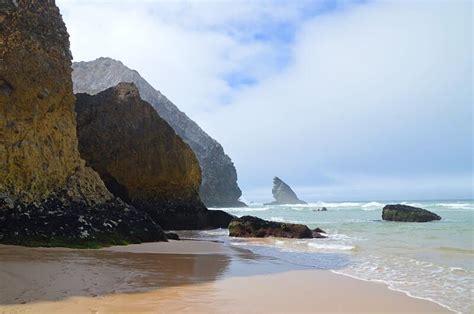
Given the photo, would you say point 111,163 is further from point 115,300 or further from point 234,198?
point 234,198

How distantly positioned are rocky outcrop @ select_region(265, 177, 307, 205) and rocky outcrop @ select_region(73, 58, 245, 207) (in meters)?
49.1

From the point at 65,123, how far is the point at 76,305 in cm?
1126

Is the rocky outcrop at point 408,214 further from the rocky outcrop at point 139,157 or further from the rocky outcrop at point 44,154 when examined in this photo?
the rocky outcrop at point 44,154

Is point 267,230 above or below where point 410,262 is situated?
above

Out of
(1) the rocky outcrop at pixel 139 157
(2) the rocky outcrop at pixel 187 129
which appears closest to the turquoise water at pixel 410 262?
(1) the rocky outcrop at pixel 139 157

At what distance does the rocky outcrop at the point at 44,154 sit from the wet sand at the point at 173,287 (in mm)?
2198

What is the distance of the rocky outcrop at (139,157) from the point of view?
24484 mm

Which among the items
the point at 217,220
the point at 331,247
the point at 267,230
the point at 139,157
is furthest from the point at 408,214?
the point at 139,157

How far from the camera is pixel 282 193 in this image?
13325cm

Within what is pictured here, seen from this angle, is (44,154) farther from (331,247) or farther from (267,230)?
(267,230)

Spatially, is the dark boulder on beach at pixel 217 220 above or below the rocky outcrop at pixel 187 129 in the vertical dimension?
below

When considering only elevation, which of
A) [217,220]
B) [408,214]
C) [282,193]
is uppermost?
[282,193]

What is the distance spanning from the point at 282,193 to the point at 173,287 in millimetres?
126935

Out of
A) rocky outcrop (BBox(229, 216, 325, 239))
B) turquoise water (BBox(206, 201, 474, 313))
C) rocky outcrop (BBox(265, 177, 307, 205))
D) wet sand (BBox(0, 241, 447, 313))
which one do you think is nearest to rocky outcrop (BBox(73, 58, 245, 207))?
rocky outcrop (BBox(265, 177, 307, 205))
